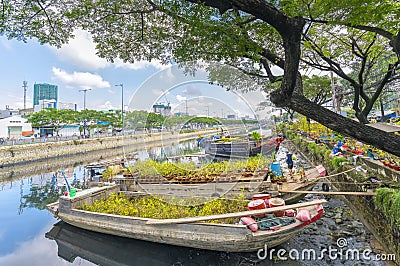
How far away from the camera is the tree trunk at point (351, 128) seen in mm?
3568

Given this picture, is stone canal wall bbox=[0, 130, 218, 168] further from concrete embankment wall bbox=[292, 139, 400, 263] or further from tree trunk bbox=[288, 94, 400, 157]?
concrete embankment wall bbox=[292, 139, 400, 263]

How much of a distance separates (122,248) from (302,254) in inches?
184

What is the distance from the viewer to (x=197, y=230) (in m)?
5.17

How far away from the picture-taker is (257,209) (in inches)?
209

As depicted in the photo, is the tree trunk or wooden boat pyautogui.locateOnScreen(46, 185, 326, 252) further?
wooden boat pyautogui.locateOnScreen(46, 185, 326, 252)

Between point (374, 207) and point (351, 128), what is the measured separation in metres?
3.27

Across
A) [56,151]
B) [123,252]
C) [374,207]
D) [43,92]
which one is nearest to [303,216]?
[374,207]

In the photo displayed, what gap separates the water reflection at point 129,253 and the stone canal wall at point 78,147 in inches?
103

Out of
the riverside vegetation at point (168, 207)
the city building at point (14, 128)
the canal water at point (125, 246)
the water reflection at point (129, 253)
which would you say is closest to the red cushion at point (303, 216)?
the canal water at point (125, 246)

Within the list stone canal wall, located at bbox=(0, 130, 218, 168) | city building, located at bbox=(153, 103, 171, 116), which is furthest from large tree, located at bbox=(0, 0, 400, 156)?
stone canal wall, located at bbox=(0, 130, 218, 168)

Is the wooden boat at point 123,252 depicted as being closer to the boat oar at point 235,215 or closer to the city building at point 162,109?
the boat oar at point 235,215

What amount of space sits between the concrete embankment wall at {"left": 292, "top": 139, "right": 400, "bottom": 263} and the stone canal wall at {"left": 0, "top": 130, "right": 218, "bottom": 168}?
16.0 ft

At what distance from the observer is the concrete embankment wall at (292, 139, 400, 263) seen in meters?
4.70

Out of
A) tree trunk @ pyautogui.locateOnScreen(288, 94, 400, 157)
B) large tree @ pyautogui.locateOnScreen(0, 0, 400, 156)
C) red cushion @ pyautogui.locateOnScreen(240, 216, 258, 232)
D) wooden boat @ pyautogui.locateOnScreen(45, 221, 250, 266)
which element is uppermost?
large tree @ pyautogui.locateOnScreen(0, 0, 400, 156)
